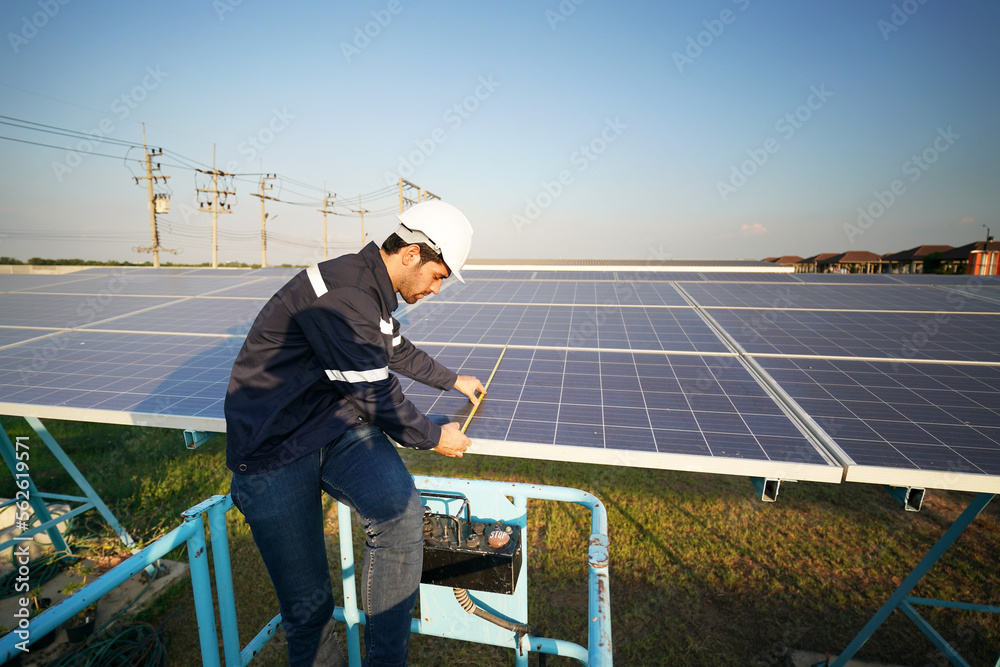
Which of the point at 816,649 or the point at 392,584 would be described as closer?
the point at 392,584

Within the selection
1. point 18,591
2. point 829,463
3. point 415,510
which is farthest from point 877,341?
point 18,591

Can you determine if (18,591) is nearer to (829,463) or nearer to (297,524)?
(297,524)

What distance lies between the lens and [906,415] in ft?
9.62

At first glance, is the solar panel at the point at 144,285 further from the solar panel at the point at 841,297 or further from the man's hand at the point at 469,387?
the solar panel at the point at 841,297

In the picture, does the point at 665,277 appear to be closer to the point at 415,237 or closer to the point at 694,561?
the point at 694,561

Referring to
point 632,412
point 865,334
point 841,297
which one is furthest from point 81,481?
point 841,297

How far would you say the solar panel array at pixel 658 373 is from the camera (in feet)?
8.50

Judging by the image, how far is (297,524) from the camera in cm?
209

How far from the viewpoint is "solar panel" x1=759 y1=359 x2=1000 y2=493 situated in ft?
7.70

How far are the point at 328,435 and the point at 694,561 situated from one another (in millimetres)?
4698

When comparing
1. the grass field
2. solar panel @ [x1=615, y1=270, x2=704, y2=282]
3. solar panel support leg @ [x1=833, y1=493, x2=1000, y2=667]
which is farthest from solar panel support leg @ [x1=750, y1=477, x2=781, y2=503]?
solar panel @ [x1=615, y1=270, x2=704, y2=282]

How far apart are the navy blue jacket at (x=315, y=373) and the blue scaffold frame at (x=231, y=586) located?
0.37m

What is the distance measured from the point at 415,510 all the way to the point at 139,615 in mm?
4225

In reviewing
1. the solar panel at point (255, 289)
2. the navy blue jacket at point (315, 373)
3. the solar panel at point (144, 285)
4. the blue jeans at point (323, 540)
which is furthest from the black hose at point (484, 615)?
the solar panel at point (144, 285)
